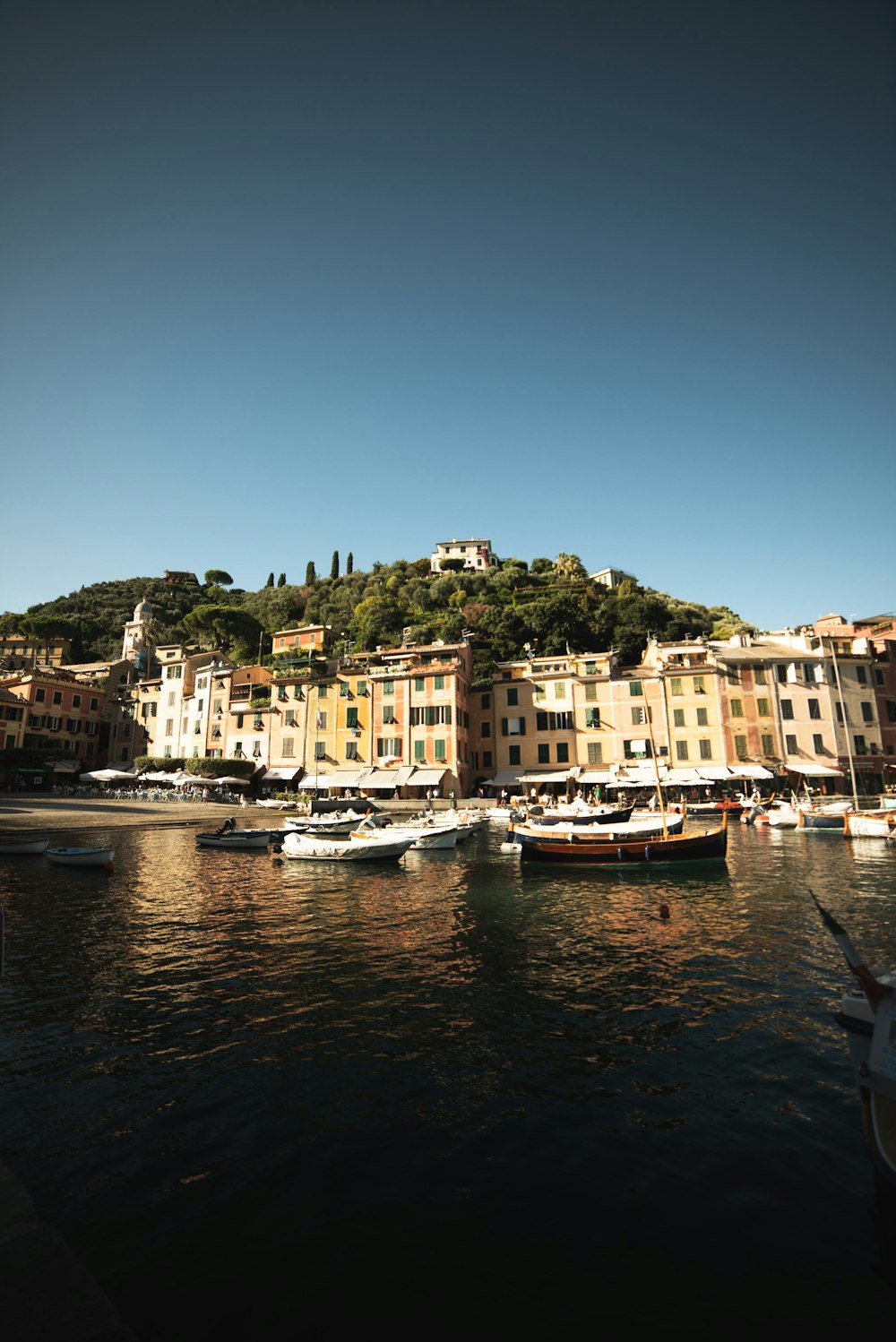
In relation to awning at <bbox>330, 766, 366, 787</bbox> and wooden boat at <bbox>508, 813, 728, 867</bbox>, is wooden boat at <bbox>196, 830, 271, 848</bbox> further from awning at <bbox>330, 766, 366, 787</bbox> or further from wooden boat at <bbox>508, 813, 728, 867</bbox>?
awning at <bbox>330, 766, 366, 787</bbox>

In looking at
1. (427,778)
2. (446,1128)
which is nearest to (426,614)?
(427,778)

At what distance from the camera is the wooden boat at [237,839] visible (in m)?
32.7

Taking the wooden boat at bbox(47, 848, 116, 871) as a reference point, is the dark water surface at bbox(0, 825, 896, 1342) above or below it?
below

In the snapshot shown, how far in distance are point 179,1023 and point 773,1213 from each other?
28.3 ft

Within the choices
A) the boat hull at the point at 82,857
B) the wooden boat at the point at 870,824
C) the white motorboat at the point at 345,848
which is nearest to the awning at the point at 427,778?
the white motorboat at the point at 345,848

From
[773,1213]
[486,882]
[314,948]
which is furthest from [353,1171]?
[486,882]

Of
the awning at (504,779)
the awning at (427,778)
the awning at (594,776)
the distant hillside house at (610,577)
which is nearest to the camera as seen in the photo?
the awning at (594,776)

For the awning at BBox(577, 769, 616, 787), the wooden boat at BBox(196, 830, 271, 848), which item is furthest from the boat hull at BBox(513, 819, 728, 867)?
the awning at BBox(577, 769, 616, 787)

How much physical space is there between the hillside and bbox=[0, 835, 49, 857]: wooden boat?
48.2 m

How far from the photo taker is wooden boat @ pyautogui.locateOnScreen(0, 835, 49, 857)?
29370 millimetres

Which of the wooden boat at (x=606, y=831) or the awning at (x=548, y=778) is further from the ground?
the awning at (x=548, y=778)

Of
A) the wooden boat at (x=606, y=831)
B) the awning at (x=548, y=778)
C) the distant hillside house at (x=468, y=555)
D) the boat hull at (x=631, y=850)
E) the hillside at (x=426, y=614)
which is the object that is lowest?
the boat hull at (x=631, y=850)

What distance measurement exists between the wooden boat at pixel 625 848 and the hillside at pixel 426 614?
146 ft

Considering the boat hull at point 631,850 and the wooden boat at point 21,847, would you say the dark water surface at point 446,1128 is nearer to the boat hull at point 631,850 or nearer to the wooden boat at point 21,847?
the boat hull at point 631,850
